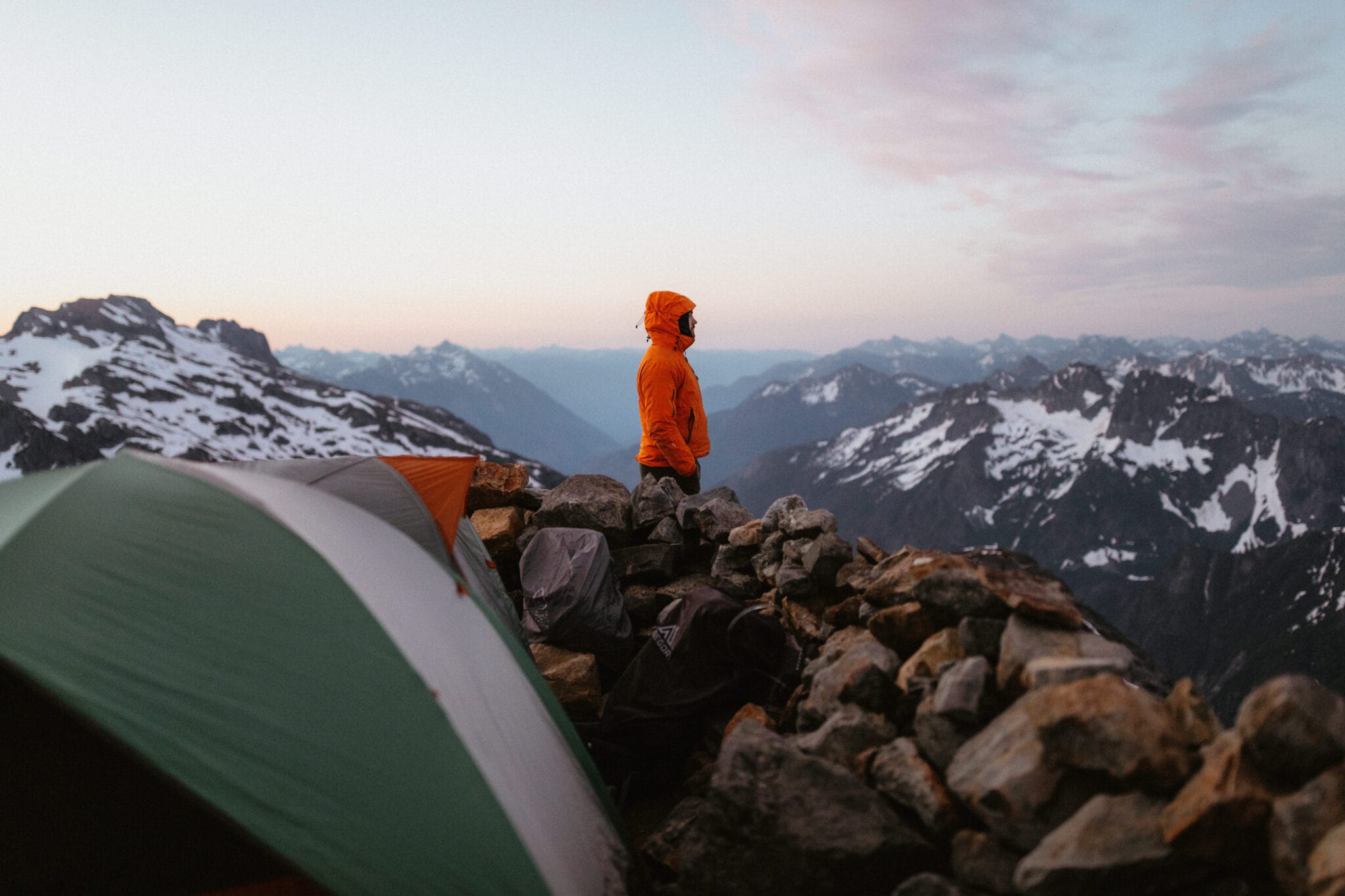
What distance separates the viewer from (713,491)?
39.0 feet

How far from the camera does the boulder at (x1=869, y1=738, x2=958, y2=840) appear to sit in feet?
15.1

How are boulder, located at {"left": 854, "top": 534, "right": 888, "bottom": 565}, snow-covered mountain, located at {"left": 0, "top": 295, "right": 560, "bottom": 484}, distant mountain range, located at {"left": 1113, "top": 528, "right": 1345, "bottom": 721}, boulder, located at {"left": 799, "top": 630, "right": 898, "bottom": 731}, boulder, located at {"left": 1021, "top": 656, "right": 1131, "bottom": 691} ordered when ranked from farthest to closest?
distant mountain range, located at {"left": 1113, "top": 528, "right": 1345, "bottom": 721} → snow-covered mountain, located at {"left": 0, "top": 295, "right": 560, "bottom": 484} → boulder, located at {"left": 854, "top": 534, "right": 888, "bottom": 565} → boulder, located at {"left": 799, "top": 630, "right": 898, "bottom": 731} → boulder, located at {"left": 1021, "top": 656, "right": 1131, "bottom": 691}

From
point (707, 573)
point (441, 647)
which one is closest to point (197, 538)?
point (441, 647)

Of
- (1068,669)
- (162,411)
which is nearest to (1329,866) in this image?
(1068,669)

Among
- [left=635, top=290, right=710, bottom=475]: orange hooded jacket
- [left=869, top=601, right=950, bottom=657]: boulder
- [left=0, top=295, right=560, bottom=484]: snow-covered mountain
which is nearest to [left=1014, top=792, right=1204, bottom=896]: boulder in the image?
[left=869, top=601, right=950, bottom=657]: boulder

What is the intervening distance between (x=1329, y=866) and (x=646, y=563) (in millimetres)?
7658

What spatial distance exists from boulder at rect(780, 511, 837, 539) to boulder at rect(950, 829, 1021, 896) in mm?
4567

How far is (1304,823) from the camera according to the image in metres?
3.26

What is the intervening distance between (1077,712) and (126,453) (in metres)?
6.64

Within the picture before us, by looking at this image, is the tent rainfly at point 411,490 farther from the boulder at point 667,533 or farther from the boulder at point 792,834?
the boulder at point 792,834

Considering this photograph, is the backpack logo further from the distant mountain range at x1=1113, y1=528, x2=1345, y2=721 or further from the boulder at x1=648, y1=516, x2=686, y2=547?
the distant mountain range at x1=1113, y1=528, x2=1345, y2=721

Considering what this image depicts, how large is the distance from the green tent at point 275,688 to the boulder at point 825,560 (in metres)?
3.78

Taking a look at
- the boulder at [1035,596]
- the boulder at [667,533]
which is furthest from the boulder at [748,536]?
the boulder at [1035,596]

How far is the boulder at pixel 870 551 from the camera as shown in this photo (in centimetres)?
836
